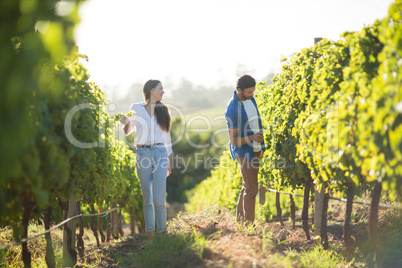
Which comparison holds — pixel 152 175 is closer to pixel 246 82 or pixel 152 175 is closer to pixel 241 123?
pixel 241 123

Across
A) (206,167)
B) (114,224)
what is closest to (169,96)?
(206,167)

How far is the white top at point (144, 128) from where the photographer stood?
521cm

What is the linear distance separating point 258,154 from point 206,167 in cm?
2329

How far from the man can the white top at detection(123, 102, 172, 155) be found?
95 cm

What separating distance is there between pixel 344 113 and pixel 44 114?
8.23 feet

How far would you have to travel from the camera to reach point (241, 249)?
390cm

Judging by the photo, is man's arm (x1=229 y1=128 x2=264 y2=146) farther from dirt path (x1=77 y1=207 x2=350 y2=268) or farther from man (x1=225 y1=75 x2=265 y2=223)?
dirt path (x1=77 y1=207 x2=350 y2=268)

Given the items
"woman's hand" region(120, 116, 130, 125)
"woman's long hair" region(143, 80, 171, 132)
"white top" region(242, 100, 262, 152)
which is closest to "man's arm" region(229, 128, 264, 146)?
"white top" region(242, 100, 262, 152)

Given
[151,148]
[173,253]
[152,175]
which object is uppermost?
[151,148]

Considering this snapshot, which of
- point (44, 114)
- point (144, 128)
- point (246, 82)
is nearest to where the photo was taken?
point (44, 114)

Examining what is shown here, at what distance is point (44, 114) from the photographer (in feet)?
11.1

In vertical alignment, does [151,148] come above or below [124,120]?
below

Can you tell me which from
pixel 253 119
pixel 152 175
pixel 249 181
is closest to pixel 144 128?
pixel 152 175

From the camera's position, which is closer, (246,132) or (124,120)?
(124,120)
